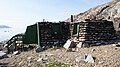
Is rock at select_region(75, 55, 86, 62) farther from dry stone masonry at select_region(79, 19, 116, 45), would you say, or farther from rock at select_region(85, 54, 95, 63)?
dry stone masonry at select_region(79, 19, 116, 45)

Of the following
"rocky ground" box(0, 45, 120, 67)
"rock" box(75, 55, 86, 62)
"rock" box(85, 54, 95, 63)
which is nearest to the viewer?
"rocky ground" box(0, 45, 120, 67)

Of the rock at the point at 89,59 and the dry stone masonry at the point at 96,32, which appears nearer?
the rock at the point at 89,59

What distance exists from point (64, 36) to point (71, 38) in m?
Answer: 0.58

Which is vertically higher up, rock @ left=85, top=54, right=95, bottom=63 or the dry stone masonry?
the dry stone masonry

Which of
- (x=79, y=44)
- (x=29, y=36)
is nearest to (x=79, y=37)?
(x=79, y=44)

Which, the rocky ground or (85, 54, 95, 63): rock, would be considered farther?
(85, 54, 95, 63): rock

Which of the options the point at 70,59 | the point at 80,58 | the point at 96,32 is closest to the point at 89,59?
the point at 80,58

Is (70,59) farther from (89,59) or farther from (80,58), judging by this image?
(89,59)

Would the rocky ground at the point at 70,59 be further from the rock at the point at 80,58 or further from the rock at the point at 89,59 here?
the rock at the point at 89,59

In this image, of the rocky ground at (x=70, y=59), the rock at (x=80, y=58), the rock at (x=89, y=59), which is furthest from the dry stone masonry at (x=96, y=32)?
the rock at (x=89, y=59)

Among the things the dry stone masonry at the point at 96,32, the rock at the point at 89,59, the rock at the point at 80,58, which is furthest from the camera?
the dry stone masonry at the point at 96,32

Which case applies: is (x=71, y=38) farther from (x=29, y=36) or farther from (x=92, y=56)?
(x=92, y=56)

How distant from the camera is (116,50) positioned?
1267 centimetres

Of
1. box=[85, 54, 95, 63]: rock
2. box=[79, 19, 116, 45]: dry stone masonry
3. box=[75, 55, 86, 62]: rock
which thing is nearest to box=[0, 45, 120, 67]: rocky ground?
box=[75, 55, 86, 62]: rock
